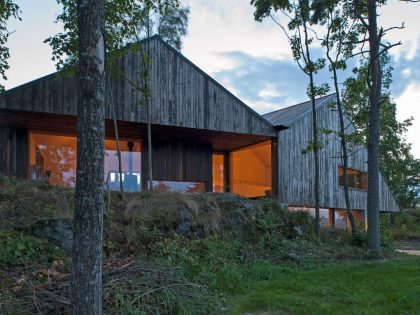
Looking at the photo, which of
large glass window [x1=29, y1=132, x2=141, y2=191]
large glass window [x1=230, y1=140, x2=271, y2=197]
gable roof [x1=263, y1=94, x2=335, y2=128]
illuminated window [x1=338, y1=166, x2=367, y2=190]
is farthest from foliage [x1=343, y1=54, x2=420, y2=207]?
large glass window [x1=29, y1=132, x2=141, y2=191]

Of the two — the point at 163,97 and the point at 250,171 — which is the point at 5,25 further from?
the point at 250,171

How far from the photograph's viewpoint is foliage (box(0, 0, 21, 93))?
980 centimetres

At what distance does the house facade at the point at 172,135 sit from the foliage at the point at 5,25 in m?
1.22

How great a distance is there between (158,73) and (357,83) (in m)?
6.03

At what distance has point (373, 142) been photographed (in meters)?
10.2

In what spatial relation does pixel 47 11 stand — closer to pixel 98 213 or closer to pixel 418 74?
pixel 98 213


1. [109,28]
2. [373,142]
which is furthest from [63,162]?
[373,142]

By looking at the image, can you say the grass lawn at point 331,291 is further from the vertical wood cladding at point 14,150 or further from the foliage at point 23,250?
the vertical wood cladding at point 14,150

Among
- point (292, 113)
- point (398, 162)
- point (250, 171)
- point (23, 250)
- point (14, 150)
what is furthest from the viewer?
point (398, 162)

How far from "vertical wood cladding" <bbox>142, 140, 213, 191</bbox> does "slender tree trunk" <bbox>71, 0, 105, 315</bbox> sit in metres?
12.1

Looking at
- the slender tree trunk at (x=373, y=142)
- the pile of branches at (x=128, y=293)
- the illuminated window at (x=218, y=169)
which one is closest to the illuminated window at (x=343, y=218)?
the illuminated window at (x=218, y=169)

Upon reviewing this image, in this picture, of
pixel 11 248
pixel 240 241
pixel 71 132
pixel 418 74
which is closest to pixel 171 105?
pixel 71 132

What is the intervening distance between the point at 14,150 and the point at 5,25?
15.7 feet

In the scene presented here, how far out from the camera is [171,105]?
13953 millimetres
